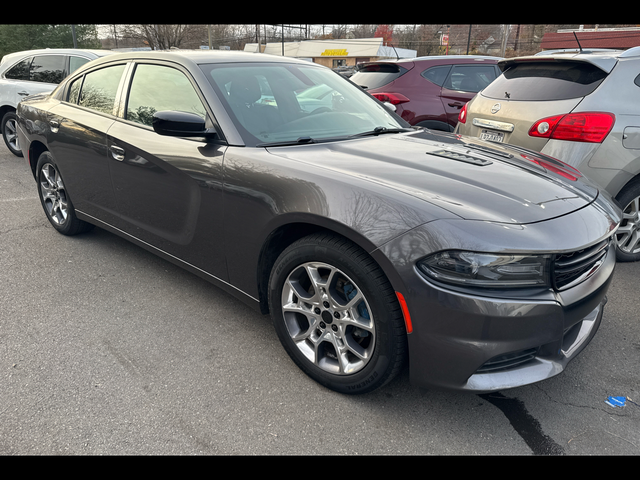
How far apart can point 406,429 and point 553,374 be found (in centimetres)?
68

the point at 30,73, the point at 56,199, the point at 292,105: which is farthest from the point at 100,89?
the point at 30,73

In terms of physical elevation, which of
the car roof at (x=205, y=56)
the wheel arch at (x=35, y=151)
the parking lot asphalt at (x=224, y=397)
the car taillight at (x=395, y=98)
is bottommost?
the parking lot asphalt at (x=224, y=397)

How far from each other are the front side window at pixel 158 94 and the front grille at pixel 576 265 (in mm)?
2026

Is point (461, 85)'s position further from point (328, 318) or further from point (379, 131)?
point (328, 318)

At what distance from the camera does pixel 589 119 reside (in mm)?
3607

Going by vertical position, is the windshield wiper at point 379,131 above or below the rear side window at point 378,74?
below

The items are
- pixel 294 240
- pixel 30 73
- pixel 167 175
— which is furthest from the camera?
pixel 30 73

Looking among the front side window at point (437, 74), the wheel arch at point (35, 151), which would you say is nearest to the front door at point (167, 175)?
the wheel arch at point (35, 151)

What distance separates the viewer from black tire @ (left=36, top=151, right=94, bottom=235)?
4184 millimetres

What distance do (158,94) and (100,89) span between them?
870mm

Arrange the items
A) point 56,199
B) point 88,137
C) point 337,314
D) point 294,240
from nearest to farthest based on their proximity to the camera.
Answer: point 337,314
point 294,240
point 88,137
point 56,199

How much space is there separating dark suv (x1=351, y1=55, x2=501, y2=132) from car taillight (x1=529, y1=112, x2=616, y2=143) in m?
2.92

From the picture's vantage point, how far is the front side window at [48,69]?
287 inches

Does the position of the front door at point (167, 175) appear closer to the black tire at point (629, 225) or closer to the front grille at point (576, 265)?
the front grille at point (576, 265)
